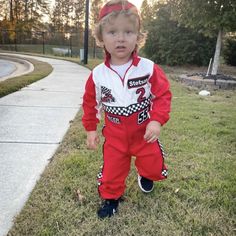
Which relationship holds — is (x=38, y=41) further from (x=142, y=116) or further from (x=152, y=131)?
(x=152, y=131)

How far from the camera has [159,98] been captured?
2141mm

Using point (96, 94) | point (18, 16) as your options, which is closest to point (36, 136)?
point (96, 94)

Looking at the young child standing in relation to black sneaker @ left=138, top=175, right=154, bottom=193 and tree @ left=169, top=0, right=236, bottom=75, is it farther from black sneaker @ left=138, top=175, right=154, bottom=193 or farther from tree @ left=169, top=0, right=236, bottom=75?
tree @ left=169, top=0, right=236, bottom=75

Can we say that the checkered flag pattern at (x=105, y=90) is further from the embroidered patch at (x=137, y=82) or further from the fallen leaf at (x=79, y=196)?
the fallen leaf at (x=79, y=196)

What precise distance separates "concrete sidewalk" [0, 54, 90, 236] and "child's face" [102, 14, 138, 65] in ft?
3.89

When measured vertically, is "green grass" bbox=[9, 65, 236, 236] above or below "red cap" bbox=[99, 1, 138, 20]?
below

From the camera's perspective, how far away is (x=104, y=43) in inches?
85.7

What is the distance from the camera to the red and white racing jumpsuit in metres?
2.16

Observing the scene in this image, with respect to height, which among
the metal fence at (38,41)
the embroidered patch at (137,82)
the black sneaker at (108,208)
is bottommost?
the metal fence at (38,41)

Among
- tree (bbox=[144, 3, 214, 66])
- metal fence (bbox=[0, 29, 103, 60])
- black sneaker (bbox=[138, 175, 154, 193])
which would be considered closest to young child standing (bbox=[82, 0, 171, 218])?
black sneaker (bbox=[138, 175, 154, 193])

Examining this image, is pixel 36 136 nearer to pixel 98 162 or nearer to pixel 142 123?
pixel 98 162

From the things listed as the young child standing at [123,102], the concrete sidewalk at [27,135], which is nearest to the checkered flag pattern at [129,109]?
the young child standing at [123,102]

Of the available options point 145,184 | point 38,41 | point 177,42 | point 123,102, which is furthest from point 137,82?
point 38,41

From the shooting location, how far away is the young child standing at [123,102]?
2.08 metres
